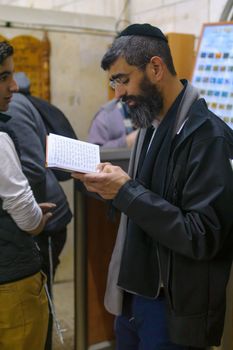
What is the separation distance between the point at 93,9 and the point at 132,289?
9.77ft

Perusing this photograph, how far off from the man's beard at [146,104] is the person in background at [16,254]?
1.24 feet

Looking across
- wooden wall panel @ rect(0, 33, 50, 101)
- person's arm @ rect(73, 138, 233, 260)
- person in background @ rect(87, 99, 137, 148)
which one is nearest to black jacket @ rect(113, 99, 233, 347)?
person's arm @ rect(73, 138, 233, 260)

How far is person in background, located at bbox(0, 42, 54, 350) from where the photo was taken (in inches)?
52.4

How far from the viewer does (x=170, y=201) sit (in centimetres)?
112

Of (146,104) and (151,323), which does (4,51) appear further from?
(151,323)

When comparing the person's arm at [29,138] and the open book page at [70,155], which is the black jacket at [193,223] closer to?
the open book page at [70,155]

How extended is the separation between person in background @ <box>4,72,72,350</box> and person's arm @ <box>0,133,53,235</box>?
294 mm

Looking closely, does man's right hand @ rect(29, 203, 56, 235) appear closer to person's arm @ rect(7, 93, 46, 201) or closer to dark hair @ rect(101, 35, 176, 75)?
person's arm @ rect(7, 93, 46, 201)

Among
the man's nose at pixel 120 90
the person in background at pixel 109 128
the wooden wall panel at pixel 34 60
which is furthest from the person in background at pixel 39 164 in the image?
the wooden wall panel at pixel 34 60

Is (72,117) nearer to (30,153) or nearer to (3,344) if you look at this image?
(30,153)

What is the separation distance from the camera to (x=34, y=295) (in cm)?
144

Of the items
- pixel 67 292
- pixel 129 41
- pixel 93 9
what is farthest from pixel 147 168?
pixel 93 9

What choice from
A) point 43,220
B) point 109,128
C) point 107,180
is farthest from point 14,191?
point 109,128

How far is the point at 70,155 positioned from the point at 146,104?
0.24m
